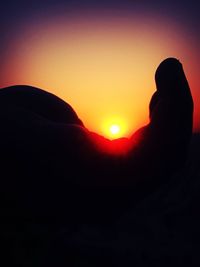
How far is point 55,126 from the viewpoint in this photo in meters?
0.45

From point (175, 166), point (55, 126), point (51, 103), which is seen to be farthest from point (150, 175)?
point (51, 103)

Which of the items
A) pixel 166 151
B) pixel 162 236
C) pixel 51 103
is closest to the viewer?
pixel 166 151

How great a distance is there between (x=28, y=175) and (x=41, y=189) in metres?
0.03

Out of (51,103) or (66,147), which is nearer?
(66,147)

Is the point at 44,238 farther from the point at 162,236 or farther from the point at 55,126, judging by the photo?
the point at 162,236

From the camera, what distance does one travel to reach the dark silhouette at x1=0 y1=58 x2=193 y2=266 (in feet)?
1.37

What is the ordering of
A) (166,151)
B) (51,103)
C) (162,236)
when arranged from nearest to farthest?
(166,151)
(51,103)
(162,236)

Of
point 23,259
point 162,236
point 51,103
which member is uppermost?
point 162,236

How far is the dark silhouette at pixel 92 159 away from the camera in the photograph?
418mm

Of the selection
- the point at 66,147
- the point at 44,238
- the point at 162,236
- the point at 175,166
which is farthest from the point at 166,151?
the point at 162,236

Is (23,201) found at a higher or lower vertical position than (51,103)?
lower

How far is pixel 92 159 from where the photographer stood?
1.38ft

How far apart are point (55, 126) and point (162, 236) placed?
3833 millimetres

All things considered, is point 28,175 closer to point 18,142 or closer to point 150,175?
point 18,142
